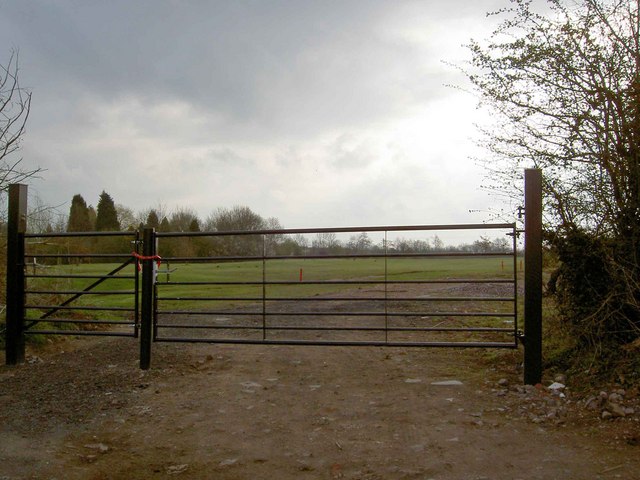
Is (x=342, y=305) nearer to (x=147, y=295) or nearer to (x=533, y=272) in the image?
(x=147, y=295)

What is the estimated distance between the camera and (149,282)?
20.5ft

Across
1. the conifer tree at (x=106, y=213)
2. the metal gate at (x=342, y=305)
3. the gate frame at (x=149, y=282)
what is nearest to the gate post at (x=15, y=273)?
the gate frame at (x=149, y=282)

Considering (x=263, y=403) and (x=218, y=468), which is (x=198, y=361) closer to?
(x=263, y=403)

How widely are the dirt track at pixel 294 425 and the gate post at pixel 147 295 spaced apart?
24cm

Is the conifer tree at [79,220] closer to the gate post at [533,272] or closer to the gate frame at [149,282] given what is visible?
the gate frame at [149,282]

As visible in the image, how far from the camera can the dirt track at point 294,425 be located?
363 centimetres

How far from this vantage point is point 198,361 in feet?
21.9

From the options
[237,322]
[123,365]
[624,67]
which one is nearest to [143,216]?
[237,322]

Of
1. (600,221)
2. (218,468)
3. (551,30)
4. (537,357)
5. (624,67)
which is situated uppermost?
(551,30)

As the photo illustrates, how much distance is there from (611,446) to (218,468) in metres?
2.80

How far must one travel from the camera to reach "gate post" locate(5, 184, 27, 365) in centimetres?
672

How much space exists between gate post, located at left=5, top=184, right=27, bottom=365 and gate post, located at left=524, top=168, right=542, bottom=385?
603 cm

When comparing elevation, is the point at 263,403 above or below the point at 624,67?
below

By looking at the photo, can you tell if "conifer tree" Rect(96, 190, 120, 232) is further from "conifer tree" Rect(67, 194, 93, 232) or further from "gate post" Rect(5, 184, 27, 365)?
"gate post" Rect(5, 184, 27, 365)
